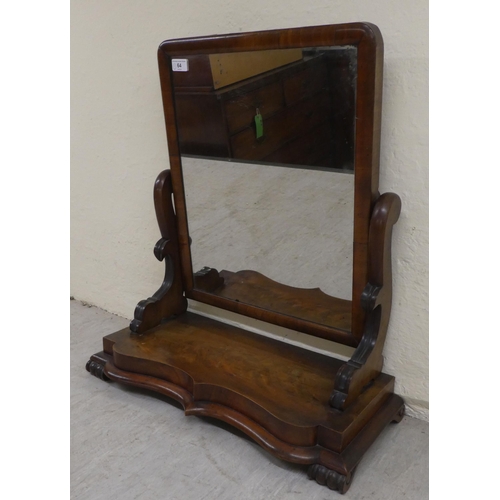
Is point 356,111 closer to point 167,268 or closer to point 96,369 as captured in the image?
point 167,268

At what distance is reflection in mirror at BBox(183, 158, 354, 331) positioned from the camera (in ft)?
3.40

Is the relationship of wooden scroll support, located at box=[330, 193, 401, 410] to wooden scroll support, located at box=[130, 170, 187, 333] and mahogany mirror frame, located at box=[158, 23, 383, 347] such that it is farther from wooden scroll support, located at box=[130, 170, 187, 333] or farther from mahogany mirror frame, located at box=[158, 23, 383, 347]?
wooden scroll support, located at box=[130, 170, 187, 333]

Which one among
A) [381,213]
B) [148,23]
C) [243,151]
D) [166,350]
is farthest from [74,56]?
[381,213]

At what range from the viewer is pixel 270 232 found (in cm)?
113

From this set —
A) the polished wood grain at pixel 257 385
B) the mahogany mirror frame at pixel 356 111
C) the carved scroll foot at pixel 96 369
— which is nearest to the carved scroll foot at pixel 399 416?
the polished wood grain at pixel 257 385

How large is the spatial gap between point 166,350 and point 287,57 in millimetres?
619

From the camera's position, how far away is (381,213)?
0.96m

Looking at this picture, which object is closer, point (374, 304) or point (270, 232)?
point (374, 304)

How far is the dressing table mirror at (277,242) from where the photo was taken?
0.95 m

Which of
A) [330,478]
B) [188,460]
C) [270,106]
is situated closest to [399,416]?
[330,478]

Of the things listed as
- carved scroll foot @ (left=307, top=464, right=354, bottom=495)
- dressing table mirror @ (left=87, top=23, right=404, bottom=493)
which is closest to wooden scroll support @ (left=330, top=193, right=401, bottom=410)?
dressing table mirror @ (left=87, top=23, right=404, bottom=493)

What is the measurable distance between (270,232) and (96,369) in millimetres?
505

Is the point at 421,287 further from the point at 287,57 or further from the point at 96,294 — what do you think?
the point at 96,294

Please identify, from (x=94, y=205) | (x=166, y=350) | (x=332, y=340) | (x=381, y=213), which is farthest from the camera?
(x=94, y=205)
